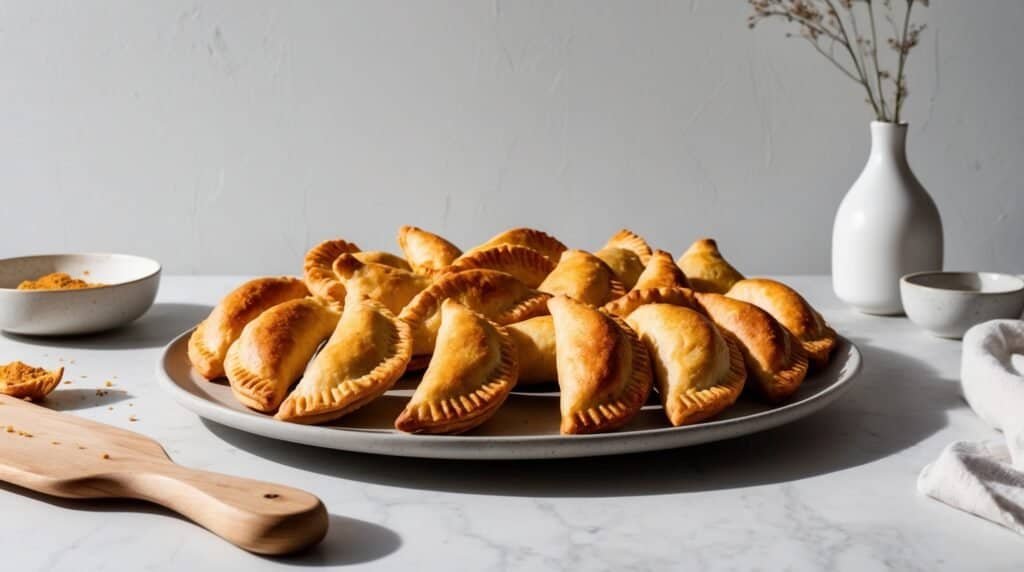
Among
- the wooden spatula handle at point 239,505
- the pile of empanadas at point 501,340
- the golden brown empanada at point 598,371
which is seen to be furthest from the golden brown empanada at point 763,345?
the wooden spatula handle at point 239,505

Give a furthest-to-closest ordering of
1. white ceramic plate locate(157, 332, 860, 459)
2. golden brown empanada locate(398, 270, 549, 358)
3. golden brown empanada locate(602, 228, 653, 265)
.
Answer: golden brown empanada locate(602, 228, 653, 265) < golden brown empanada locate(398, 270, 549, 358) < white ceramic plate locate(157, 332, 860, 459)

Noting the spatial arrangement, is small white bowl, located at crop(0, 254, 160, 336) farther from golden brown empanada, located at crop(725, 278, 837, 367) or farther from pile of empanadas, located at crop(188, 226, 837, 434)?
golden brown empanada, located at crop(725, 278, 837, 367)

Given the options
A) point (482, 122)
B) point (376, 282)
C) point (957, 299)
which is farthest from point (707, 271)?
point (482, 122)

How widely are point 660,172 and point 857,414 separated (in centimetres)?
159

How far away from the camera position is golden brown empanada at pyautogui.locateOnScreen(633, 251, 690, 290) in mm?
1387

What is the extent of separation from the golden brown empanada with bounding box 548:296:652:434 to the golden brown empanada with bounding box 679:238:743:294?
1.30 ft

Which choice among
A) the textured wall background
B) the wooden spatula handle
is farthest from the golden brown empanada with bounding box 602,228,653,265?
the textured wall background

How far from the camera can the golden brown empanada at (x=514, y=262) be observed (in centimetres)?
145

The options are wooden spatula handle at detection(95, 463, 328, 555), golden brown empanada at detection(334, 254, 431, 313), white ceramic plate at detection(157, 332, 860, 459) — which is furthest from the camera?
golden brown empanada at detection(334, 254, 431, 313)

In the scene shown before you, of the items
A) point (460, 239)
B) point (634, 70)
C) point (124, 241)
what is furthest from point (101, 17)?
point (634, 70)

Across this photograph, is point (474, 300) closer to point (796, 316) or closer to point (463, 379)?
point (463, 379)

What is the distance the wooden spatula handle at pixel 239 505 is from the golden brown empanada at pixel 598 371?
0.27 metres

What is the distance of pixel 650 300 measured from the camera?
1.29 meters

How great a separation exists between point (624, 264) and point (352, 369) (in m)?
0.53
